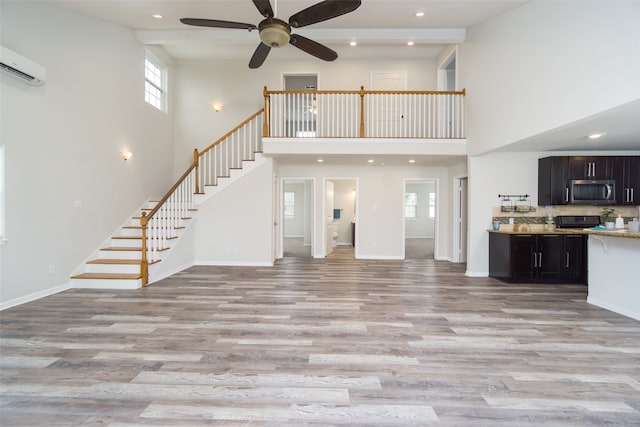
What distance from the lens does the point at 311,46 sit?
11.0 ft

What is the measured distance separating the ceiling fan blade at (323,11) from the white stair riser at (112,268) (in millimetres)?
4403

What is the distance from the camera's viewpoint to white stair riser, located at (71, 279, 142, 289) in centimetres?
453

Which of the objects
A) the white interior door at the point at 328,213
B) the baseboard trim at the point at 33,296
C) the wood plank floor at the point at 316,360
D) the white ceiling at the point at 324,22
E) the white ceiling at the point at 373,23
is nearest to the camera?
the wood plank floor at the point at 316,360

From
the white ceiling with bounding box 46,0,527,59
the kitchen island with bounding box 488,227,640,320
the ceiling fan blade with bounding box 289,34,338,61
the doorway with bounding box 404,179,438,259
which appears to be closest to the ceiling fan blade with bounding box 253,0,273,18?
the ceiling fan blade with bounding box 289,34,338,61

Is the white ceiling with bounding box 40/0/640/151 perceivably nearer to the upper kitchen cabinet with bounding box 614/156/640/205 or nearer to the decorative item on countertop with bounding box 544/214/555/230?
the upper kitchen cabinet with bounding box 614/156/640/205

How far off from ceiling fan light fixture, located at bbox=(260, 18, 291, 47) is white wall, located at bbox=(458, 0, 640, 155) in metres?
3.38

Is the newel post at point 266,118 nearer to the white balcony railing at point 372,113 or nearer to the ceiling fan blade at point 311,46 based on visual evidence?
the white balcony railing at point 372,113

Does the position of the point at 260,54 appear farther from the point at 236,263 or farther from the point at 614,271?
the point at 614,271

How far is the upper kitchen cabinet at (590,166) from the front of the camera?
207 inches

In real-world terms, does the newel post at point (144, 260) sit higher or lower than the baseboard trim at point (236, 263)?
higher

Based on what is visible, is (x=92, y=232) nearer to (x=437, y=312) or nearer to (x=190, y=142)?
(x=190, y=142)

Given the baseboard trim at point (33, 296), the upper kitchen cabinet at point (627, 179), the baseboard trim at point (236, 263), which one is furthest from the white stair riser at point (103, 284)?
the upper kitchen cabinet at point (627, 179)

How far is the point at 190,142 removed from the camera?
757cm

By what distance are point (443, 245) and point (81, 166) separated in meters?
7.67
